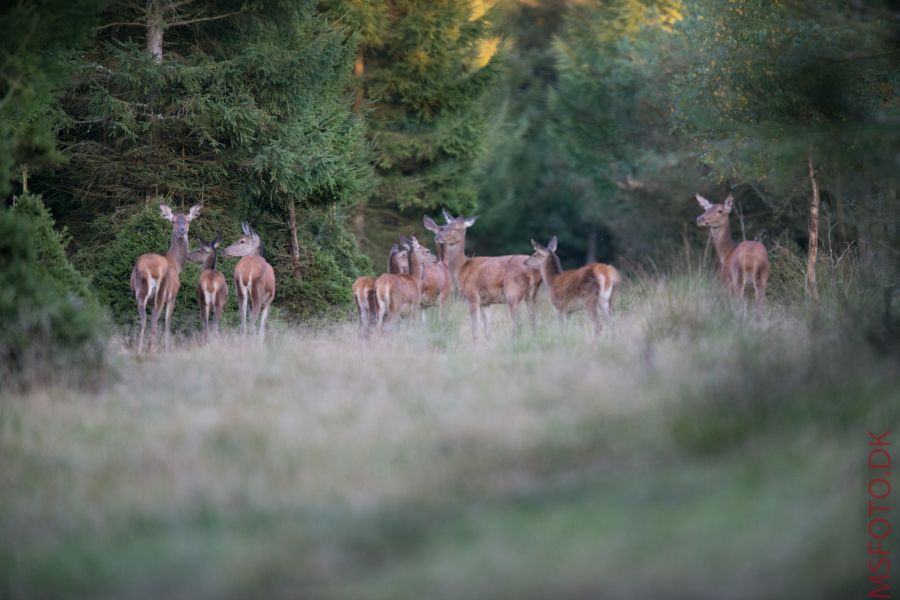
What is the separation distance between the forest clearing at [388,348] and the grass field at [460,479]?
0.03m

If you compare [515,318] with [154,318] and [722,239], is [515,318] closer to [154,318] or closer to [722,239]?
[722,239]

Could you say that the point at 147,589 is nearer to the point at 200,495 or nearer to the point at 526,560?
the point at 200,495

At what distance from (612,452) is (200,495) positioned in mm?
2326

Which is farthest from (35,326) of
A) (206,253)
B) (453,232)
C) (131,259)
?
(453,232)

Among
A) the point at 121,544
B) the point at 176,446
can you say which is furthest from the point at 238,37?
the point at 121,544

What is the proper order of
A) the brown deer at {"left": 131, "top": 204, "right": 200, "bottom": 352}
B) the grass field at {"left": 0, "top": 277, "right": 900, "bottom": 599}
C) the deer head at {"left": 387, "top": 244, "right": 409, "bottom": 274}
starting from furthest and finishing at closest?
the deer head at {"left": 387, "top": 244, "right": 409, "bottom": 274}, the brown deer at {"left": 131, "top": 204, "right": 200, "bottom": 352}, the grass field at {"left": 0, "top": 277, "right": 900, "bottom": 599}

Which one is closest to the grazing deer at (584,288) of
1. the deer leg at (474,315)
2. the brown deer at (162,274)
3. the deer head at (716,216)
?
the deer leg at (474,315)

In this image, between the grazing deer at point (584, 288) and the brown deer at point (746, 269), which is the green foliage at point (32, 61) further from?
the brown deer at point (746, 269)

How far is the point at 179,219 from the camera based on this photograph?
52.7ft

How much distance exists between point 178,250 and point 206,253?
50 cm

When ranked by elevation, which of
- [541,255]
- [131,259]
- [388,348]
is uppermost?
[131,259]

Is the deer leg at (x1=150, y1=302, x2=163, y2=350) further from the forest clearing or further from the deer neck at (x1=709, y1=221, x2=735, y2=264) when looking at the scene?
the deer neck at (x1=709, y1=221, x2=735, y2=264)

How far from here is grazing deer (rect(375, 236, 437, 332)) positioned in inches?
566

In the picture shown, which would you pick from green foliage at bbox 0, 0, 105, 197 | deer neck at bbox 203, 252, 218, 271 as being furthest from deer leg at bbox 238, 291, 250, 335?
green foliage at bbox 0, 0, 105, 197
